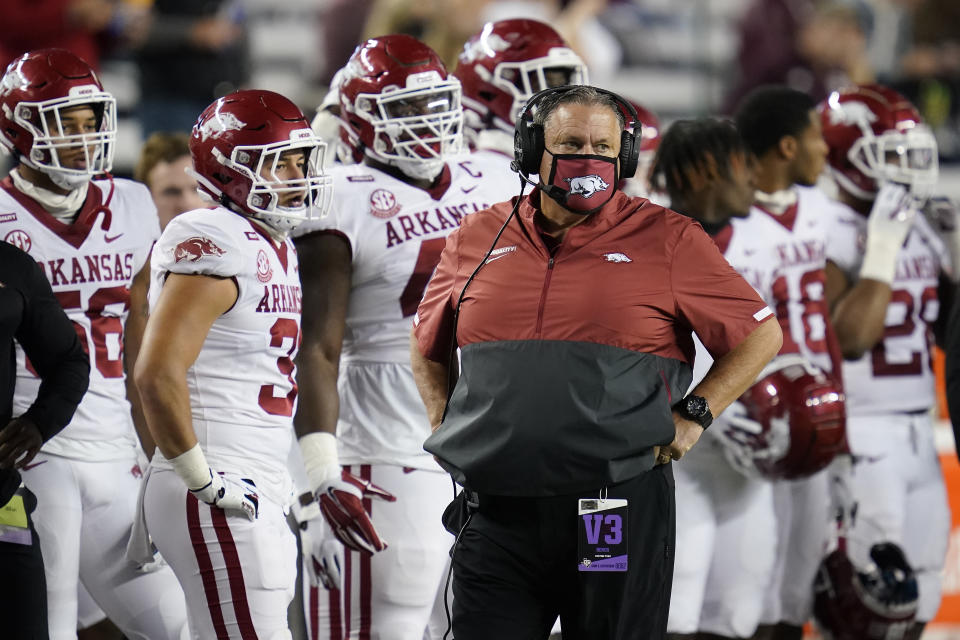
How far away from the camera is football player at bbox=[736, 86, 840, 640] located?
504 centimetres

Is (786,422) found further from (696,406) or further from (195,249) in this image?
(195,249)

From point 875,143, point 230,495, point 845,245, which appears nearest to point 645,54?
point 875,143

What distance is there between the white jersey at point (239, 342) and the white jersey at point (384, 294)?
1.56 feet

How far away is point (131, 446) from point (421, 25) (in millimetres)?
4470

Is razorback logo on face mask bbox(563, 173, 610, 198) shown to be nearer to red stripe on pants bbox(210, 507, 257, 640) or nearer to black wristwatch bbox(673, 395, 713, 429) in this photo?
black wristwatch bbox(673, 395, 713, 429)

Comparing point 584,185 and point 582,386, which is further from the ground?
point 584,185

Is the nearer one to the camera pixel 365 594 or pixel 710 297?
pixel 710 297

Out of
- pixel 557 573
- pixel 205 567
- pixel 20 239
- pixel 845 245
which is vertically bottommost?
pixel 205 567

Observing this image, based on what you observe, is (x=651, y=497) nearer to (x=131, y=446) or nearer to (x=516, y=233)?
(x=516, y=233)

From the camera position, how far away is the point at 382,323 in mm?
4262

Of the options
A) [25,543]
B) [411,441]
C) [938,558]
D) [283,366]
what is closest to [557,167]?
[283,366]

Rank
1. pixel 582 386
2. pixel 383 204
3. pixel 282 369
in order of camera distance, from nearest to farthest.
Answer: pixel 582 386 < pixel 282 369 < pixel 383 204

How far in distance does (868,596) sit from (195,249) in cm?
293

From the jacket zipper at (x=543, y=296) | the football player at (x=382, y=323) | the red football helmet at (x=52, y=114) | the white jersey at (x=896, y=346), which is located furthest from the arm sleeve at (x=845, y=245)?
the red football helmet at (x=52, y=114)
